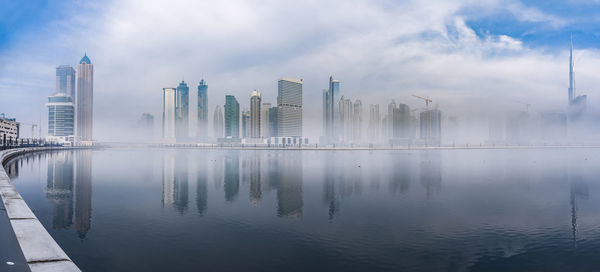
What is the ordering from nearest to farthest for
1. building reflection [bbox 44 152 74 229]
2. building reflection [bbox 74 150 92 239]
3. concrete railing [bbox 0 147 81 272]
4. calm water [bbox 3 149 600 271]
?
concrete railing [bbox 0 147 81 272] → calm water [bbox 3 149 600 271] → building reflection [bbox 74 150 92 239] → building reflection [bbox 44 152 74 229]

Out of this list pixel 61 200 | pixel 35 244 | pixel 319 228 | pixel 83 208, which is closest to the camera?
pixel 35 244

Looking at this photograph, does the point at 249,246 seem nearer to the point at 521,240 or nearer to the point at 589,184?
the point at 521,240

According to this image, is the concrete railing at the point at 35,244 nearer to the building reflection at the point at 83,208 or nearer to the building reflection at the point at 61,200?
the building reflection at the point at 61,200

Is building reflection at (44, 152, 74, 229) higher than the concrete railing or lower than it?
lower

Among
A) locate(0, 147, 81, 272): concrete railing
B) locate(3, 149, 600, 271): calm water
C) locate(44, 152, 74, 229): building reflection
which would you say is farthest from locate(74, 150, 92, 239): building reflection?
locate(0, 147, 81, 272): concrete railing

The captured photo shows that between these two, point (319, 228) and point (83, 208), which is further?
point (83, 208)

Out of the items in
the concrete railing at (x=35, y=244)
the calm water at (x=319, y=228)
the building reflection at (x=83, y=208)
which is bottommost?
the calm water at (x=319, y=228)

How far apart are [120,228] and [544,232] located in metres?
22.5

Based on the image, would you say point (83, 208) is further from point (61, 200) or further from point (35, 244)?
point (35, 244)

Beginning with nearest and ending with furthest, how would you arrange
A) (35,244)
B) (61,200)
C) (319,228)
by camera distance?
1. (35,244)
2. (319,228)
3. (61,200)

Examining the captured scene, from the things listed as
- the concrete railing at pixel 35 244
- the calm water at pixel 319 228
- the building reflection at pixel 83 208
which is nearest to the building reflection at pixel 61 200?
the calm water at pixel 319 228

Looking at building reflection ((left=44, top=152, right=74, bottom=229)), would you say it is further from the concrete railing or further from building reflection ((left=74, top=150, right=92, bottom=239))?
the concrete railing

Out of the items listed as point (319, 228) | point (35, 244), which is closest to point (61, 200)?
point (35, 244)

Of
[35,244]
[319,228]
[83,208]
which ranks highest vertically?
[35,244]
